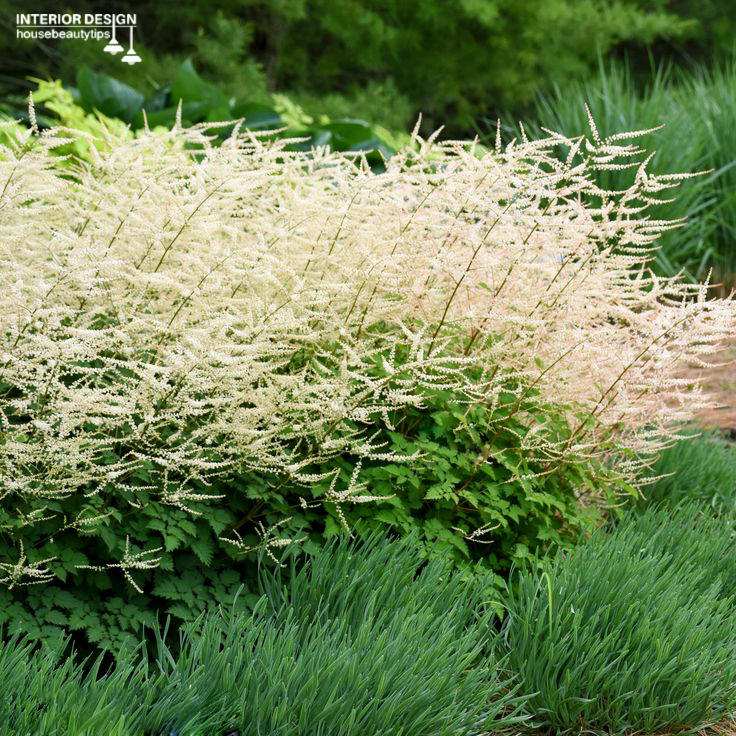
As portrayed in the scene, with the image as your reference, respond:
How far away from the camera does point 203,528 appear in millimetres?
3053

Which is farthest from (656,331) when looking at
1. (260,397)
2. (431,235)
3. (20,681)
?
(20,681)

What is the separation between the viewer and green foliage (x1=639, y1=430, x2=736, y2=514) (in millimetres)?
4520

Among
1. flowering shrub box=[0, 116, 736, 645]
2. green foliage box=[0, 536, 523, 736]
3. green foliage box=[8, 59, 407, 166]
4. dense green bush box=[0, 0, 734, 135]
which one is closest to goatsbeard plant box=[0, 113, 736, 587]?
flowering shrub box=[0, 116, 736, 645]

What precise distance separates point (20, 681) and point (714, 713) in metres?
2.04

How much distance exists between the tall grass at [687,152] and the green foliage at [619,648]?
5245 millimetres

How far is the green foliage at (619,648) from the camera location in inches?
108

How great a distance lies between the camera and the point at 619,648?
2.82 m

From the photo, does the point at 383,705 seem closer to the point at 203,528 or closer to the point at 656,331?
the point at 203,528

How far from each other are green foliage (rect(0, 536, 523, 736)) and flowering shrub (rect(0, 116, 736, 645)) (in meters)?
0.38

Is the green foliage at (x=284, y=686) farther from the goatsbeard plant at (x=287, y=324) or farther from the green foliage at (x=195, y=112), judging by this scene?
the green foliage at (x=195, y=112)

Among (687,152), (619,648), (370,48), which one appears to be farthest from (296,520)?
→ (370,48)

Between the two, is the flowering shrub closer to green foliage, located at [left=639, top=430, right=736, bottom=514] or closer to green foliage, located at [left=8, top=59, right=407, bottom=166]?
green foliage, located at [left=639, top=430, right=736, bottom=514]

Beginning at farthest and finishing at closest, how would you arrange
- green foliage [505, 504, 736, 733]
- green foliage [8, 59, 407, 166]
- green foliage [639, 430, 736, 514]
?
green foliage [8, 59, 407, 166] < green foliage [639, 430, 736, 514] < green foliage [505, 504, 736, 733]

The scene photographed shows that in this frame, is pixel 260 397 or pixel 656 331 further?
pixel 656 331
